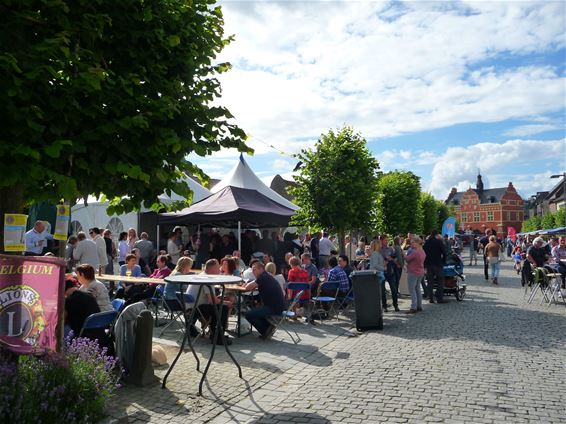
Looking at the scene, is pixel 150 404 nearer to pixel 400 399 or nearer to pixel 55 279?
pixel 55 279

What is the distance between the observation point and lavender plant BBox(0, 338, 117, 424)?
3744 millimetres

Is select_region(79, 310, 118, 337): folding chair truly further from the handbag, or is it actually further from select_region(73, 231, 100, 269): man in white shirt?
the handbag

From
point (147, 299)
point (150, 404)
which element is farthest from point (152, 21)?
point (147, 299)

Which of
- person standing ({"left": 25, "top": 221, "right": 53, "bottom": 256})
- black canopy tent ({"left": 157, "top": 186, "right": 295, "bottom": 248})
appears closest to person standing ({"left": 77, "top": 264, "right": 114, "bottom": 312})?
person standing ({"left": 25, "top": 221, "right": 53, "bottom": 256})

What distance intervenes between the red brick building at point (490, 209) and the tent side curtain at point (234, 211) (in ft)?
350

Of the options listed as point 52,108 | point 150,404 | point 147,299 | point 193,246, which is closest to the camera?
point 52,108

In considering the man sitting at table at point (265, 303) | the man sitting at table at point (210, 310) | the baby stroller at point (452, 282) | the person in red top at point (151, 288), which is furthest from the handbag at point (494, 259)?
the man sitting at table at point (210, 310)

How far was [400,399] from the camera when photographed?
537cm

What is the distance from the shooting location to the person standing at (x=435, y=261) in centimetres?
1288

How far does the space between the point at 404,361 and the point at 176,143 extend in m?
4.41

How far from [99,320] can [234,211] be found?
30.4ft

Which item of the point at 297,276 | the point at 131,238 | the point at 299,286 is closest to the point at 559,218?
the point at 131,238

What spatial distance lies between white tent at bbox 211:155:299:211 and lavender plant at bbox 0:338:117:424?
45.7 feet

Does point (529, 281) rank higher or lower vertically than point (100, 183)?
lower
